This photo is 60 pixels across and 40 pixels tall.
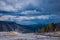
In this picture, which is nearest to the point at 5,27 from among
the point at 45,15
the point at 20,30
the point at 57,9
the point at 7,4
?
the point at 20,30

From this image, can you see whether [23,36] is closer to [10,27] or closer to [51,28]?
[10,27]

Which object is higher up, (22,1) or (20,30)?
(22,1)

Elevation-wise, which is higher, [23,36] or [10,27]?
[10,27]

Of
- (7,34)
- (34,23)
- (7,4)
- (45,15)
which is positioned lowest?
(7,34)

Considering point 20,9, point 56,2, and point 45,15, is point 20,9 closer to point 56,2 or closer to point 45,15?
point 45,15

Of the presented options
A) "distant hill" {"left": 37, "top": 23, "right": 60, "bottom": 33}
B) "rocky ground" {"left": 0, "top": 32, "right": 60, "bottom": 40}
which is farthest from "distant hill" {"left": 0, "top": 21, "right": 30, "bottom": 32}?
"distant hill" {"left": 37, "top": 23, "right": 60, "bottom": 33}

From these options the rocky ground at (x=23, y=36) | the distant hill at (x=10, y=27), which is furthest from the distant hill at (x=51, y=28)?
the distant hill at (x=10, y=27)

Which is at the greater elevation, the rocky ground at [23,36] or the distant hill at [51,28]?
the distant hill at [51,28]

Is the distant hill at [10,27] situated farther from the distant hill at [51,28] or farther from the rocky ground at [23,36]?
the distant hill at [51,28]

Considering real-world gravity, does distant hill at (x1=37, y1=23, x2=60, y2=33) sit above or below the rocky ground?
above

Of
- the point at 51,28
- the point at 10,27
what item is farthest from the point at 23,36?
the point at 51,28

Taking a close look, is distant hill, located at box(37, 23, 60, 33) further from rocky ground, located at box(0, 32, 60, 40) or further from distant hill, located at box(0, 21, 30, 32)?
distant hill, located at box(0, 21, 30, 32)
